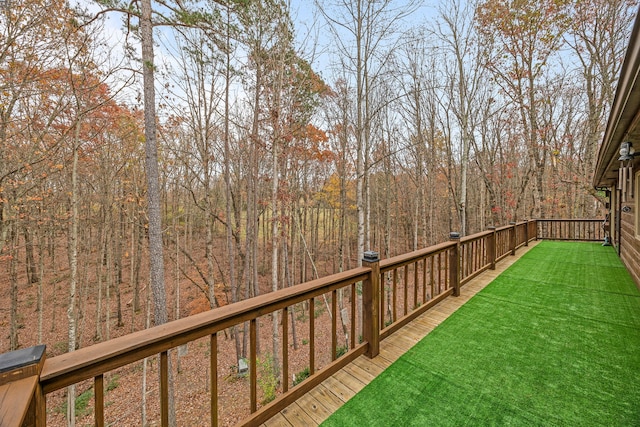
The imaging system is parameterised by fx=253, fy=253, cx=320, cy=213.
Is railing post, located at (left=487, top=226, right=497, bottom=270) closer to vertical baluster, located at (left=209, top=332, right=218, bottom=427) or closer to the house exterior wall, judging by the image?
the house exterior wall

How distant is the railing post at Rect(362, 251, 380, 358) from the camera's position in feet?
7.34

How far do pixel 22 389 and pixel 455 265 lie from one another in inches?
160

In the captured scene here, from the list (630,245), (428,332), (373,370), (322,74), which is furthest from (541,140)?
(373,370)

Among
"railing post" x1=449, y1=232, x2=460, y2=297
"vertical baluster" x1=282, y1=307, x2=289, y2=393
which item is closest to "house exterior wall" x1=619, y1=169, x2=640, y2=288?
"railing post" x1=449, y1=232, x2=460, y2=297

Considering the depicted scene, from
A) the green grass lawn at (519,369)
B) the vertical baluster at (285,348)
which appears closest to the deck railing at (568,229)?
the green grass lawn at (519,369)

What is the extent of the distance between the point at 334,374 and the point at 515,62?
1231cm

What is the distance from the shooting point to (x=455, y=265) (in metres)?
3.65

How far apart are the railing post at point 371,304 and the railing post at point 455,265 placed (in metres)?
1.85

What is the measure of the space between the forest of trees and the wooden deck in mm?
3032

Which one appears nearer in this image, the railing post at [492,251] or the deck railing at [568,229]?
the railing post at [492,251]

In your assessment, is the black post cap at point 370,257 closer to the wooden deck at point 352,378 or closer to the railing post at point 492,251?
the wooden deck at point 352,378

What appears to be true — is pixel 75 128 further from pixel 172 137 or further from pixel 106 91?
pixel 172 137

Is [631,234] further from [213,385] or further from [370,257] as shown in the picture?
[213,385]

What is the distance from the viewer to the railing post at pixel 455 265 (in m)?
3.55
